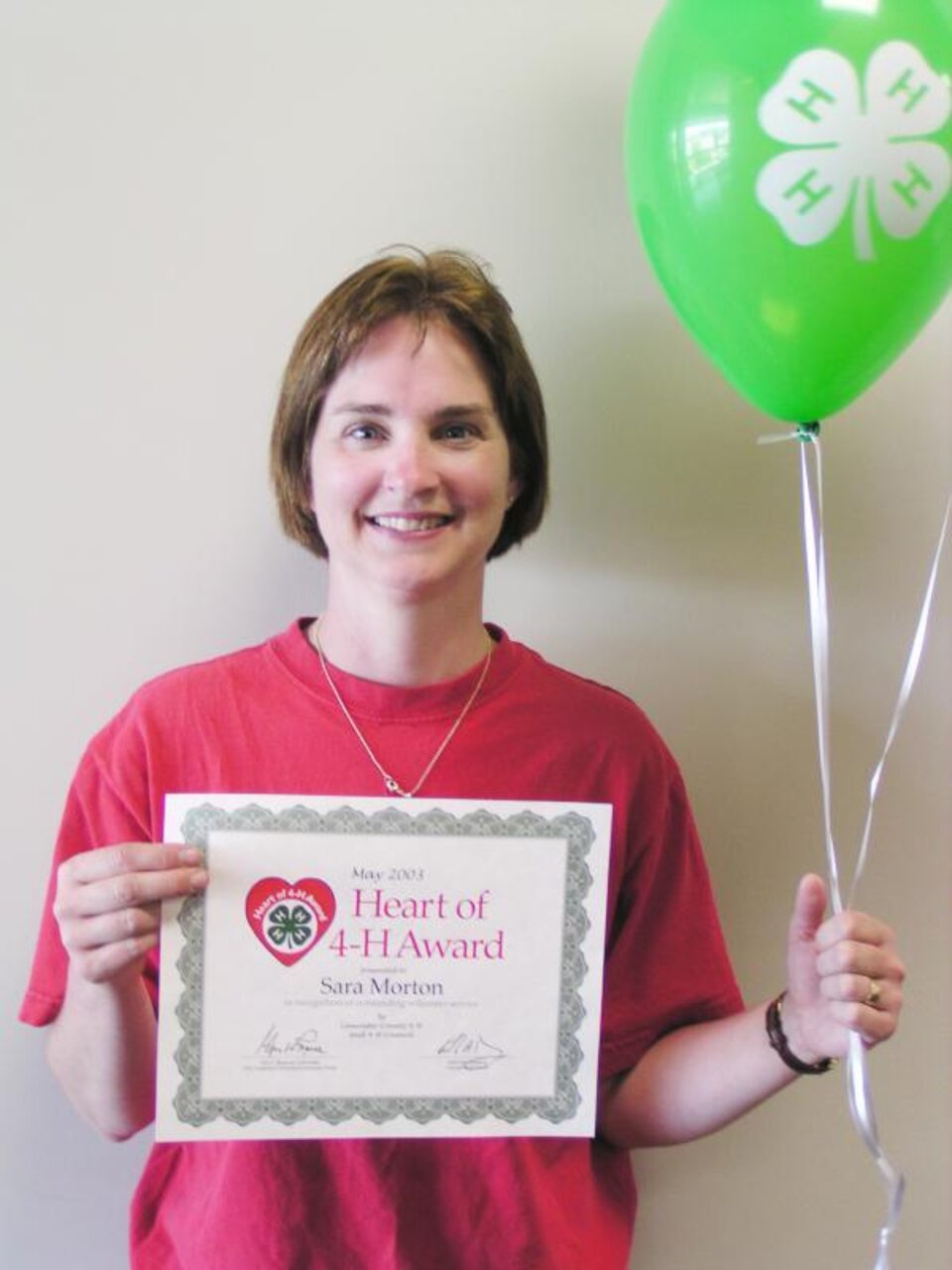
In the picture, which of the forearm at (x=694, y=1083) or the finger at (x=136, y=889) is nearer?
the finger at (x=136, y=889)

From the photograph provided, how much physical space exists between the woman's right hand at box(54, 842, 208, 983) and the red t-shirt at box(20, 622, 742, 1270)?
0.38 ft

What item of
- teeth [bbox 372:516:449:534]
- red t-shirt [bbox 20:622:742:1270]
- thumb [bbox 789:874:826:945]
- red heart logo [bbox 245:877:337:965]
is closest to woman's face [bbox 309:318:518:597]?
teeth [bbox 372:516:449:534]

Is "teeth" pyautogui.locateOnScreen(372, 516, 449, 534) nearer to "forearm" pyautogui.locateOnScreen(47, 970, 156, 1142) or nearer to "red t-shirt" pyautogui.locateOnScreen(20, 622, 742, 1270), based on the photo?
"red t-shirt" pyautogui.locateOnScreen(20, 622, 742, 1270)

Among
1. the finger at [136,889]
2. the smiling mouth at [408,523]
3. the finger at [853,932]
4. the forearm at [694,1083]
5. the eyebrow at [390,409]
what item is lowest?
the forearm at [694,1083]

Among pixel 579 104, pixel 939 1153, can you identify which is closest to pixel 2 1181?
pixel 939 1153

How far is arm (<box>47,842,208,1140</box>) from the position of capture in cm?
75

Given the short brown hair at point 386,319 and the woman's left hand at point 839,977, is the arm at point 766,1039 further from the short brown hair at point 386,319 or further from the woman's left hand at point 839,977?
the short brown hair at point 386,319

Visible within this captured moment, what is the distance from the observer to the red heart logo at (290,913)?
0.77 m

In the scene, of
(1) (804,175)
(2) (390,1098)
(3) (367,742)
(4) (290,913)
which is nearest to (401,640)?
(3) (367,742)

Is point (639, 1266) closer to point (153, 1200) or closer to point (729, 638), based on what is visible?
point (153, 1200)

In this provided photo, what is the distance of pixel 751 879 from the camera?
1.12m

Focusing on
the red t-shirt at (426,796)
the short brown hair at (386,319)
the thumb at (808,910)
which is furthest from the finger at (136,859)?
the thumb at (808,910)
